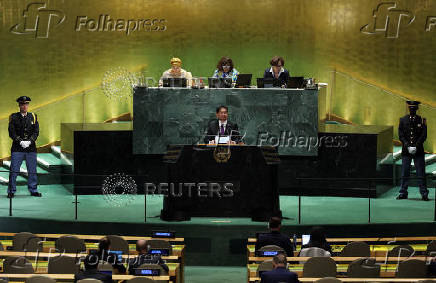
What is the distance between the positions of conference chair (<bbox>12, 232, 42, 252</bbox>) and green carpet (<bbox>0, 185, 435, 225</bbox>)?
2.23m

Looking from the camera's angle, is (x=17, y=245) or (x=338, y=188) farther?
(x=338, y=188)

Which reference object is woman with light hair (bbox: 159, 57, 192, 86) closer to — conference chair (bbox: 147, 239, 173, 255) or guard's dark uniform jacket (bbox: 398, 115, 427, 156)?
guard's dark uniform jacket (bbox: 398, 115, 427, 156)

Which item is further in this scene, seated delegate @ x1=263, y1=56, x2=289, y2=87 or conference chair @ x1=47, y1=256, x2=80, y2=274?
seated delegate @ x1=263, y1=56, x2=289, y2=87

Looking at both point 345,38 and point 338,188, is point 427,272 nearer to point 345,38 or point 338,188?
point 338,188

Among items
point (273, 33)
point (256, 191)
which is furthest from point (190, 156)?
point (273, 33)

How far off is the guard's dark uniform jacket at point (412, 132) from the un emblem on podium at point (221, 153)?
3264mm

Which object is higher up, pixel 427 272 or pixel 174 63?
pixel 174 63

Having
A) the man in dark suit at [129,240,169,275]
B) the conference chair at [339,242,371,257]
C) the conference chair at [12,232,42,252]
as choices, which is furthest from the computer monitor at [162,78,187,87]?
the man in dark suit at [129,240,169,275]

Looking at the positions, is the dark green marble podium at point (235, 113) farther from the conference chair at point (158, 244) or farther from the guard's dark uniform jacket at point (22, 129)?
the conference chair at point (158, 244)

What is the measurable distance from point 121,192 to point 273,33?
5178 mm

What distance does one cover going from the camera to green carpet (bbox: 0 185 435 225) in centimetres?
A: 1343

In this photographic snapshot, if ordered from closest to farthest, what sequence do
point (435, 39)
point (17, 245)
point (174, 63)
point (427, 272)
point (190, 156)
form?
point (427, 272), point (17, 245), point (190, 156), point (174, 63), point (435, 39)

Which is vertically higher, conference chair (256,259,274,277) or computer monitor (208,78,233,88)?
computer monitor (208,78,233,88)

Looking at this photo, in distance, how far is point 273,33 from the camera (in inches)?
726
